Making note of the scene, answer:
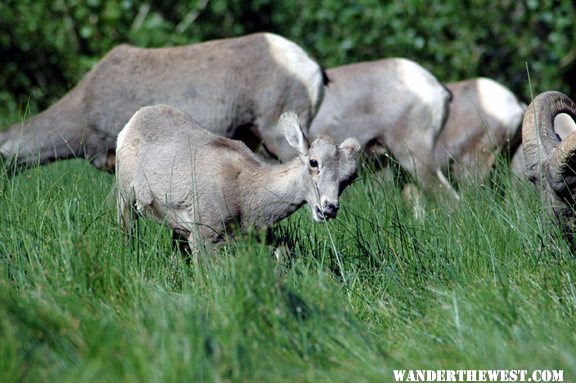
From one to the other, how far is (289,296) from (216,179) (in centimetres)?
152

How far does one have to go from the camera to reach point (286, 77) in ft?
30.8

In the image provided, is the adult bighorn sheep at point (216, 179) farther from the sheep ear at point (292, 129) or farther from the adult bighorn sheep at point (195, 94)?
the adult bighorn sheep at point (195, 94)

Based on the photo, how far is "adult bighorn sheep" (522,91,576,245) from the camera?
6051 millimetres

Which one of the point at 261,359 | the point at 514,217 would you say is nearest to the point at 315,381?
the point at 261,359

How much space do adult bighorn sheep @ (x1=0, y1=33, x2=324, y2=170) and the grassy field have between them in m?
2.49

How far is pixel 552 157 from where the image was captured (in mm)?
6199

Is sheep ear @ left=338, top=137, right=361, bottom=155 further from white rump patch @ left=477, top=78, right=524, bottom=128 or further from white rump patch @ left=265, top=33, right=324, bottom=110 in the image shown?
white rump patch @ left=477, top=78, right=524, bottom=128

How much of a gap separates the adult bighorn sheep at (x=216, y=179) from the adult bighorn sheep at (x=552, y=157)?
130 centimetres

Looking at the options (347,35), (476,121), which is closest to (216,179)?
(476,121)

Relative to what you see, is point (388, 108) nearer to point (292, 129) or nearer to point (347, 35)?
point (347, 35)

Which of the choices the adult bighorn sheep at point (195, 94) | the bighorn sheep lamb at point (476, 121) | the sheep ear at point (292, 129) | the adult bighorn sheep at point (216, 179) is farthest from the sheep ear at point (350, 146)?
the bighorn sheep lamb at point (476, 121)

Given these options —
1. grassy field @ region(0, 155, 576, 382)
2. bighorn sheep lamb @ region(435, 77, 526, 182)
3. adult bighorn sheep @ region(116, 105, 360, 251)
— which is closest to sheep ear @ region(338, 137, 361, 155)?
adult bighorn sheep @ region(116, 105, 360, 251)

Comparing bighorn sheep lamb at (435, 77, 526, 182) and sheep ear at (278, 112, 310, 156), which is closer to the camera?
sheep ear at (278, 112, 310, 156)

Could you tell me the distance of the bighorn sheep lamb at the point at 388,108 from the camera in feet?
33.1
